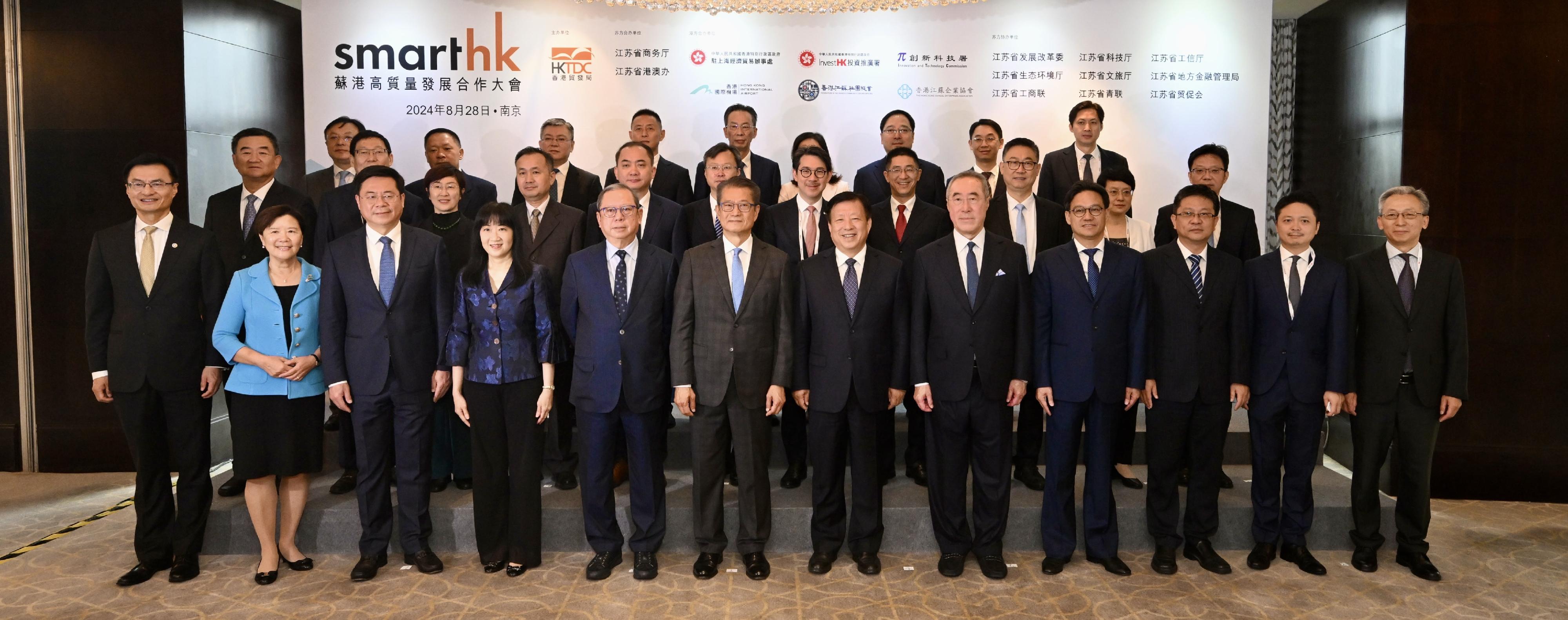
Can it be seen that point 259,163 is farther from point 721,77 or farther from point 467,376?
point 721,77

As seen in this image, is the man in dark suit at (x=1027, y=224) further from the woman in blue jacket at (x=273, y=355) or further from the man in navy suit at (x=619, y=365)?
the woman in blue jacket at (x=273, y=355)

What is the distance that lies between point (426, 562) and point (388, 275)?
1161 millimetres

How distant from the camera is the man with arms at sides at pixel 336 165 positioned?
18.2 ft

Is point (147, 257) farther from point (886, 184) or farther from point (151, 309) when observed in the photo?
point (886, 184)

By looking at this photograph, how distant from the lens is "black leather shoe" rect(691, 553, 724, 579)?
13.6 feet

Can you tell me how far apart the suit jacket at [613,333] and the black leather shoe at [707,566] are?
0.64 m

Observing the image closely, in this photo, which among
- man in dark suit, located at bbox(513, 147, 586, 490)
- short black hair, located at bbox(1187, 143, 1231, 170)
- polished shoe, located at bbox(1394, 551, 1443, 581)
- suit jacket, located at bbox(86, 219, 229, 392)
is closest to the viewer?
suit jacket, located at bbox(86, 219, 229, 392)

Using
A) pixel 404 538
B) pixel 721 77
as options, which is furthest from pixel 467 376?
pixel 721 77

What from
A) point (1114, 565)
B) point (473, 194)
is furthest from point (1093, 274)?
point (473, 194)

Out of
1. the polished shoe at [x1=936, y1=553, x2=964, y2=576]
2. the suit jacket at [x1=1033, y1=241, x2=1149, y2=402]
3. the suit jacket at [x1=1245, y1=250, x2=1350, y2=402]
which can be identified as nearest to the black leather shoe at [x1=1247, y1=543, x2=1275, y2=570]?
the suit jacket at [x1=1245, y1=250, x2=1350, y2=402]

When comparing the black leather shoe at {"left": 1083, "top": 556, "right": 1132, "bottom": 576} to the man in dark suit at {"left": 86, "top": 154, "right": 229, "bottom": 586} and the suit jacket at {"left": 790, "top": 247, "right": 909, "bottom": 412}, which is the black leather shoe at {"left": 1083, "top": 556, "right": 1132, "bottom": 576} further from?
the man in dark suit at {"left": 86, "top": 154, "right": 229, "bottom": 586}

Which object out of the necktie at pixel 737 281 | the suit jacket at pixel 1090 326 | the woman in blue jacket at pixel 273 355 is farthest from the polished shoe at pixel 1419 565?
the woman in blue jacket at pixel 273 355

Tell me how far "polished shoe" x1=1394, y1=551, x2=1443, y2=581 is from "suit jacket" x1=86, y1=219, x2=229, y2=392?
484 cm

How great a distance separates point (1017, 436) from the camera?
4.94 metres
